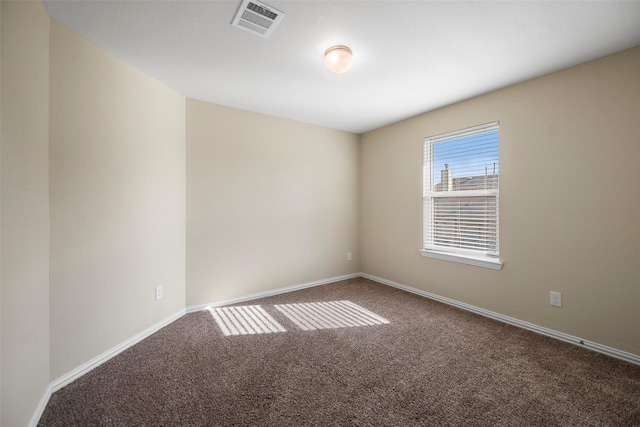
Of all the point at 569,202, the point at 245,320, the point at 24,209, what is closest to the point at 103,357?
the point at 245,320

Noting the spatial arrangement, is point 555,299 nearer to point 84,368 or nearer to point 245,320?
A: point 245,320

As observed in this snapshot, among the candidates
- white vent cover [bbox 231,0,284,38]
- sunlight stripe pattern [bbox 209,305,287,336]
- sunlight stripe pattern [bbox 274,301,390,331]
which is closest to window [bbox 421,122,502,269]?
sunlight stripe pattern [bbox 274,301,390,331]

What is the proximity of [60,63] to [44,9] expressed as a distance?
30 centimetres

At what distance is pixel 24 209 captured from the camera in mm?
1418

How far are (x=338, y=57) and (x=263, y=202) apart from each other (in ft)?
6.59

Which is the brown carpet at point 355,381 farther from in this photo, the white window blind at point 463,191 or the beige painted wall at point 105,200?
the white window blind at point 463,191

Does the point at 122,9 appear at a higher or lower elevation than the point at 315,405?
higher

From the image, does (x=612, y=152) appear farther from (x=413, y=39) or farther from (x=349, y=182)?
(x=349, y=182)

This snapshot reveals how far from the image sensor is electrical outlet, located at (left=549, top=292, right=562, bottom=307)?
7.73 ft

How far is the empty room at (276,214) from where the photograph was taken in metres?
1.55

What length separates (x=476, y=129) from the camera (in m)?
2.97

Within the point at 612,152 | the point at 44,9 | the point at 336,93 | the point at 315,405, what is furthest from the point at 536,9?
the point at 44,9

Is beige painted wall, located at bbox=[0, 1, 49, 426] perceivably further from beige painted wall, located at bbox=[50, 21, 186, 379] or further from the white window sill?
the white window sill

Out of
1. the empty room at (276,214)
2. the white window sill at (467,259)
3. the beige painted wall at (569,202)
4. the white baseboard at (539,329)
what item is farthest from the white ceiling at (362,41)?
the white baseboard at (539,329)
